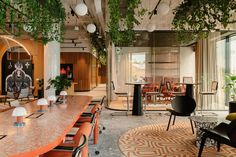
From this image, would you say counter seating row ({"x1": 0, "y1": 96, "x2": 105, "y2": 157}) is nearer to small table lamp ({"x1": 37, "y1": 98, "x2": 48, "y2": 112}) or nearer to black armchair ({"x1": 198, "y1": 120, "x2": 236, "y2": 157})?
small table lamp ({"x1": 37, "y1": 98, "x2": 48, "y2": 112})

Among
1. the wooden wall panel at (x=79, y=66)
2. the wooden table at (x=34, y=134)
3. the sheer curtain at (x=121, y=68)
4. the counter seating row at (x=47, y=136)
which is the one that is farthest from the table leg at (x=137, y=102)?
the wooden wall panel at (x=79, y=66)

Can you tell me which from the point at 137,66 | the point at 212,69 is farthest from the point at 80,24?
the point at 212,69

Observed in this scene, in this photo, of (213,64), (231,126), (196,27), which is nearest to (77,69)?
(213,64)

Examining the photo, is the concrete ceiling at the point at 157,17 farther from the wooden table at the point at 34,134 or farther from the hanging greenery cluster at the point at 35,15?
the wooden table at the point at 34,134

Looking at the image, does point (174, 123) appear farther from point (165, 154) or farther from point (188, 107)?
point (165, 154)

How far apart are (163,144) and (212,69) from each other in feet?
18.9

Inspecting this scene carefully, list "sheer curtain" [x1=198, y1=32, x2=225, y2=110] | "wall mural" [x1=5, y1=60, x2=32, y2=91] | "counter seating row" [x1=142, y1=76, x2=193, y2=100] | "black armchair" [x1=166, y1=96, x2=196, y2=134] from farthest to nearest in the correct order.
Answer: "wall mural" [x1=5, y1=60, x2=32, y2=91], "counter seating row" [x1=142, y1=76, x2=193, y2=100], "sheer curtain" [x1=198, y1=32, x2=225, y2=110], "black armchair" [x1=166, y1=96, x2=196, y2=134]

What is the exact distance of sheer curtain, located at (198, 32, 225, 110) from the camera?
32.0 feet

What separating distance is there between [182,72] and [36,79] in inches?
318

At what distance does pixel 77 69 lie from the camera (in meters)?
19.0

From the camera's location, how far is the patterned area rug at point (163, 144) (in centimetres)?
442

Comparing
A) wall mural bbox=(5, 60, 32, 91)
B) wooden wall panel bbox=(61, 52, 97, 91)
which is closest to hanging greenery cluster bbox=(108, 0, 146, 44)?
wall mural bbox=(5, 60, 32, 91)

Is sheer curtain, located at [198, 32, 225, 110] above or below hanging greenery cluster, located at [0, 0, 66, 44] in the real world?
below

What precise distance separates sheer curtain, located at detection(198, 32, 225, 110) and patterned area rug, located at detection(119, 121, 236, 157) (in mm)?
3861
